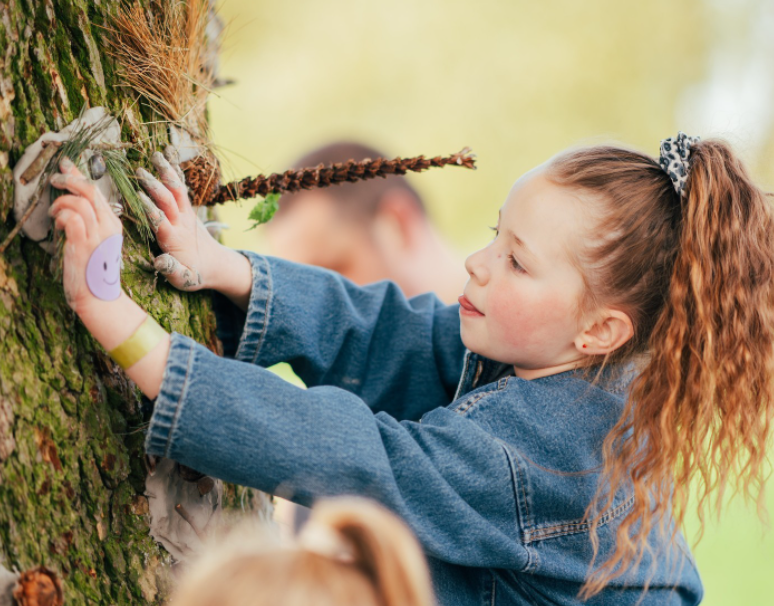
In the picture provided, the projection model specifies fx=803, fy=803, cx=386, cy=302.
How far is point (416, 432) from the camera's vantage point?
124 cm

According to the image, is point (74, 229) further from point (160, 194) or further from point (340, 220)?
point (340, 220)

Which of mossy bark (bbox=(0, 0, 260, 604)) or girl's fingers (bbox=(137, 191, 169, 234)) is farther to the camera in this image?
girl's fingers (bbox=(137, 191, 169, 234))

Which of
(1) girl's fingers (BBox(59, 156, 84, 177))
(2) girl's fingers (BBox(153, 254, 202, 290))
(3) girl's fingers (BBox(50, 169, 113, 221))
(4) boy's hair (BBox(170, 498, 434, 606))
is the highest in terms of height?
(1) girl's fingers (BBox(59, 156, 84, 177))

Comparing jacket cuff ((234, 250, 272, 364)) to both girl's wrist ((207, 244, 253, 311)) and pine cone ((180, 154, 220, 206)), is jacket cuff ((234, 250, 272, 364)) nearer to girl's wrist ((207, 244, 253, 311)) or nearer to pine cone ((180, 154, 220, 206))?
girl's wrist ((207, 244, 253, 311))

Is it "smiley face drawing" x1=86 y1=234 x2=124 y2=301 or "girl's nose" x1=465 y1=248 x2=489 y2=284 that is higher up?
"smiley face drawing" x1=86 y1=234 x2=124 y2=301

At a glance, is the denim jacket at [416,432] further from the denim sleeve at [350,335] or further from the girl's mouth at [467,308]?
the girl's mouth at [467,308]

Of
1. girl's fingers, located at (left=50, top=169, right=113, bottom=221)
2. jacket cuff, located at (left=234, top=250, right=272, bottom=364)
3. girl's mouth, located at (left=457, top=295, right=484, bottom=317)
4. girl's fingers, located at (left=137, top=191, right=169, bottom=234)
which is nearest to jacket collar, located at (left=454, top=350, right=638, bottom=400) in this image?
girl's mouth, located at (left=457, top=295, right=484, bottom=317)

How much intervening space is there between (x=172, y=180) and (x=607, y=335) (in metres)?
0.80

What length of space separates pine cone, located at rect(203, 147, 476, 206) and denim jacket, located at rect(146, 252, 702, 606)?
13cm

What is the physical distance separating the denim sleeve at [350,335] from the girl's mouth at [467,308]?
0.17 meters

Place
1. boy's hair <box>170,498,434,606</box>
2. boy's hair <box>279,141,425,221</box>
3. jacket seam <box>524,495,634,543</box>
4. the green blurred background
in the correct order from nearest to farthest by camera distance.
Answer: boy's hair <box>170,498,434,606</box> → jacket seam <box>524,495,634,543</box> → boy's hair <box>279,141,425,221</box> → the green blurred background

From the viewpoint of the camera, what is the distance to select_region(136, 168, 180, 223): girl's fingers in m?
1.22

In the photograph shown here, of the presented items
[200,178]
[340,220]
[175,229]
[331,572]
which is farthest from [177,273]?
[340,220]

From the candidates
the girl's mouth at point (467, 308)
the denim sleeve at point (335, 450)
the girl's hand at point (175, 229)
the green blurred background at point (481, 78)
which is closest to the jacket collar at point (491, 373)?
the girl's mouth at point (467, 308)
